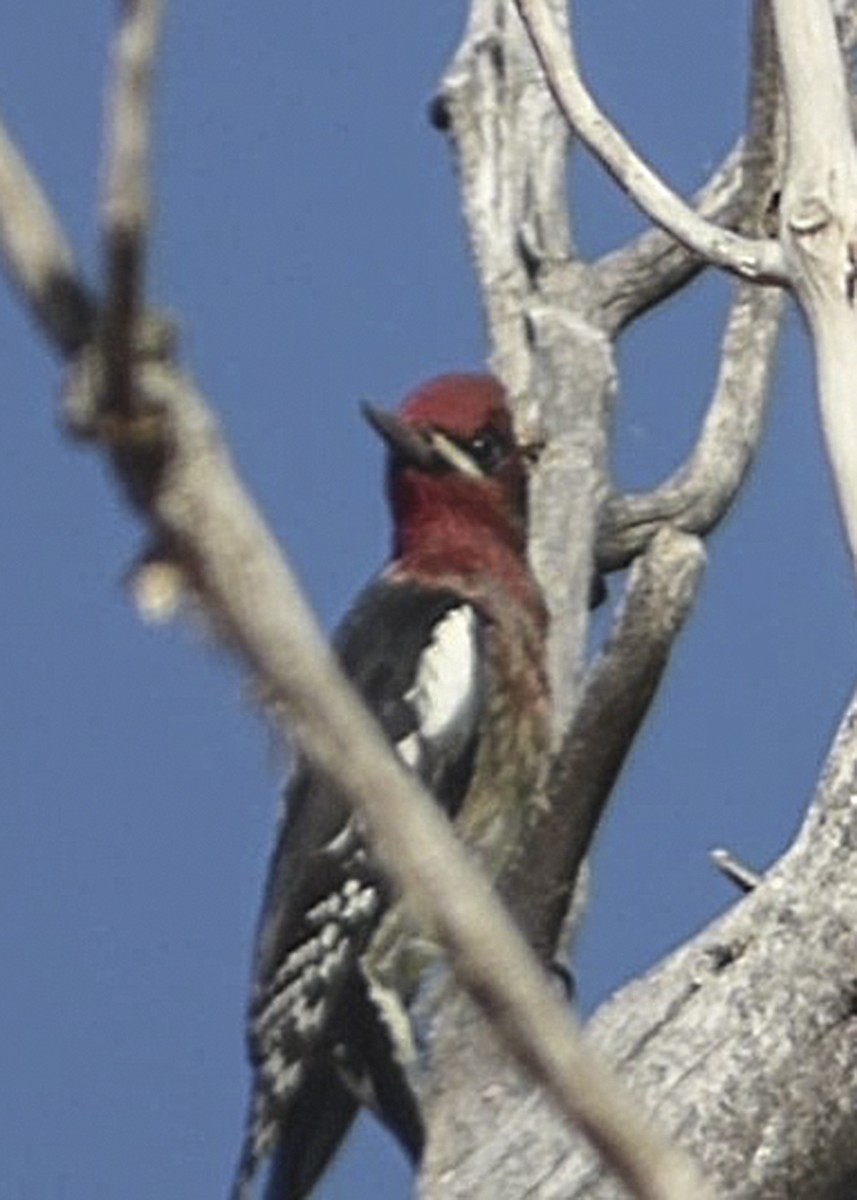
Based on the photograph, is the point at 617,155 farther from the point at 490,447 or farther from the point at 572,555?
the point at 490,447

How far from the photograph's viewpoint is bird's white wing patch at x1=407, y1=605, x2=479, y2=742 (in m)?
2.87

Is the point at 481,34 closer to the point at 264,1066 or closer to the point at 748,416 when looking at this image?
the point at 748,416

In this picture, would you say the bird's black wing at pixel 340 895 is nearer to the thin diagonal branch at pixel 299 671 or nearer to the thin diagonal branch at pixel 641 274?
the thin diagonal branch at pixel 641 274

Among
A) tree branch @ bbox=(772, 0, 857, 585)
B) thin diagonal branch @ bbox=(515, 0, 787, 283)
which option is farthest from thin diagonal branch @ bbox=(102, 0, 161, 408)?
thin diagonal branch @ bbox=(515, 0, 787, 283)

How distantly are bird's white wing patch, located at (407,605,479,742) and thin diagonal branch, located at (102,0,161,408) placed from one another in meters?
2.53

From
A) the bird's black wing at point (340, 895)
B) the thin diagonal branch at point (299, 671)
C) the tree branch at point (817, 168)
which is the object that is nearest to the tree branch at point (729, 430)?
the bird's black wing at point (340, 895)

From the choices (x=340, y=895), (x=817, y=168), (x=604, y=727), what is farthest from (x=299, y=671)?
(x=340, y=895)

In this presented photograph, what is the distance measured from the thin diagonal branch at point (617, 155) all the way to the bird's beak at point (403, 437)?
181cm

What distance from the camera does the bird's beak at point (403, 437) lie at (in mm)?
3012

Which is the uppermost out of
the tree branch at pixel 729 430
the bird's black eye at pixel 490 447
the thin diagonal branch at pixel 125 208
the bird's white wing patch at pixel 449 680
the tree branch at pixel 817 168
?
the bird's black eye at pixel 490 447

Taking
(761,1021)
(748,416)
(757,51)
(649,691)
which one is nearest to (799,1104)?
(761,1021)

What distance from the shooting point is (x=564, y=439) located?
2.60m

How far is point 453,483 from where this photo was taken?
3035 millimetres

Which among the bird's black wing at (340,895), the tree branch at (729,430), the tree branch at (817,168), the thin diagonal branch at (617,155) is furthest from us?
the bird's black wing at (340,895)
